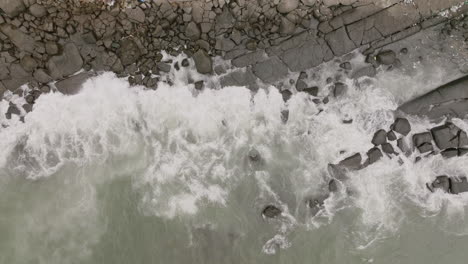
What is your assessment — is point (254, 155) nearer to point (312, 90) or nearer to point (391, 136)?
point (312, 90)

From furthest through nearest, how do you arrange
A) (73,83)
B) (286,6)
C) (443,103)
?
(443,103)
(73,83)
(286,6)

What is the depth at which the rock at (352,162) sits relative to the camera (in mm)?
11016

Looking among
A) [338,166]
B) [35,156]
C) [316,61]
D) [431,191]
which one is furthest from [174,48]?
[431,191]

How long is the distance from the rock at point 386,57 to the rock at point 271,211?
5.75 m

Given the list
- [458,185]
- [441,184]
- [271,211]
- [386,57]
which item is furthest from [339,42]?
[458,185]

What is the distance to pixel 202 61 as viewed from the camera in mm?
10914

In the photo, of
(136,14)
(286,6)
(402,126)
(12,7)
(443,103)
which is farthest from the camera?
(443,103)

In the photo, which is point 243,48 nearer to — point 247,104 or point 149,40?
point 247,104

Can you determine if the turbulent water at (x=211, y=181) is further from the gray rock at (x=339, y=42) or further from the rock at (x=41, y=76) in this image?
the gray rock at (x=339, y=42)

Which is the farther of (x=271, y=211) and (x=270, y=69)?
(x=270, y=69)

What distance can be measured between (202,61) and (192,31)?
3.12 feet

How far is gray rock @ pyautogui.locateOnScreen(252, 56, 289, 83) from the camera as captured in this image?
1107cm

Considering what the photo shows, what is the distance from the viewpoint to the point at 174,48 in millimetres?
10984

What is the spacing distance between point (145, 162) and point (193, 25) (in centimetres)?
451
